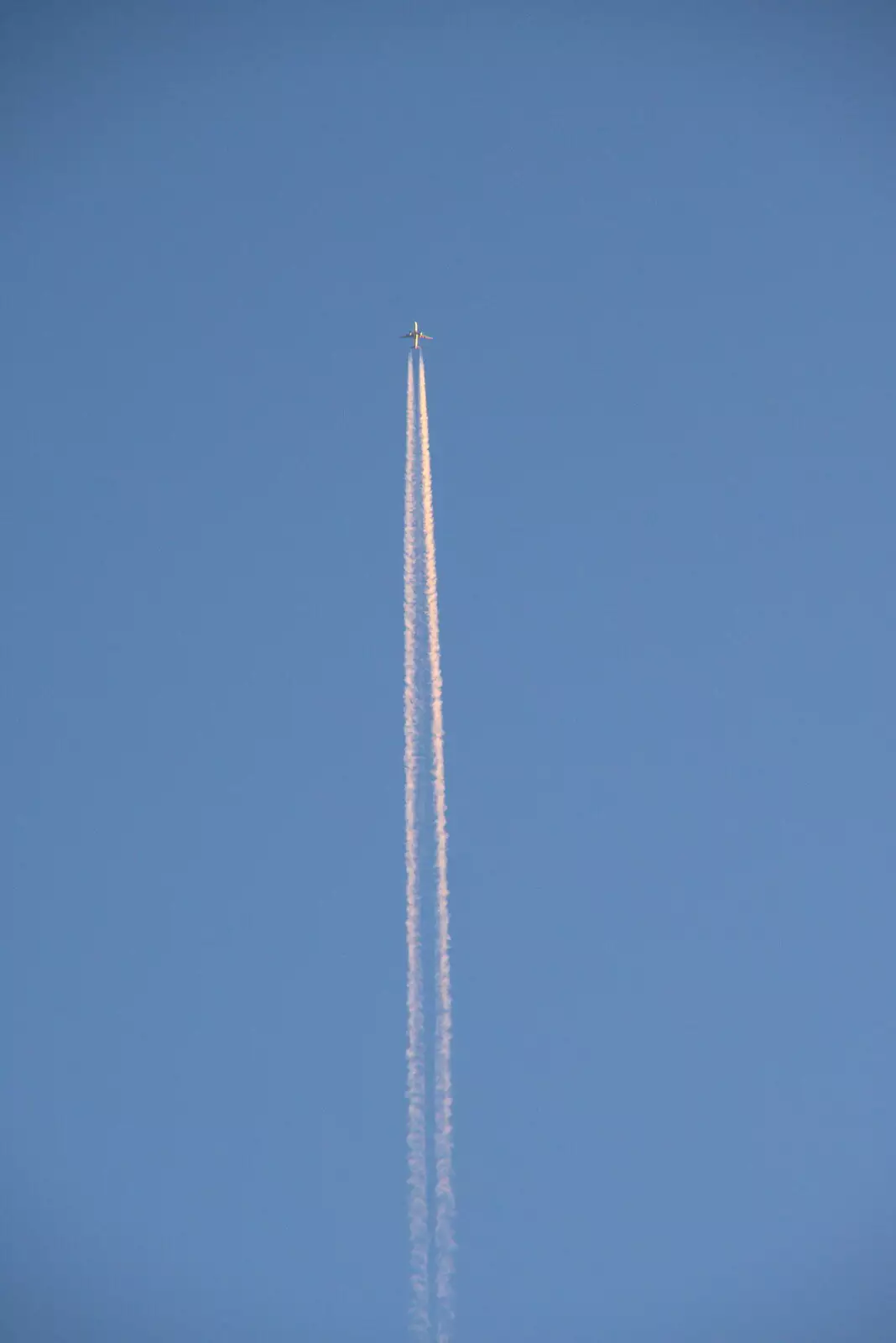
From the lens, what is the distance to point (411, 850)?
43719mm

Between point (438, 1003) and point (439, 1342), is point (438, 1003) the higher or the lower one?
the higher one

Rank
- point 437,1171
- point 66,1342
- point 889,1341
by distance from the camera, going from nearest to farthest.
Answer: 1. point 437,1171
2. point 889,1341
3. point 66,1342

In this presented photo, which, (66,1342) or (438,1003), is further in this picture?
(66,1342)

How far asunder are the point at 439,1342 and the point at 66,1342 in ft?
54.8

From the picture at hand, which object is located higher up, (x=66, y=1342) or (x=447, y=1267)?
(x=447, y=1267)

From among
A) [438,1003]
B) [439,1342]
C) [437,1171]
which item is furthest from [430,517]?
[439,1342]

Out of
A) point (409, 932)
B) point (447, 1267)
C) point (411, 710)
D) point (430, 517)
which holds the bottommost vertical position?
point (447, 1267)

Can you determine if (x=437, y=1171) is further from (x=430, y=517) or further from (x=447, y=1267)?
(x=430, y=517)

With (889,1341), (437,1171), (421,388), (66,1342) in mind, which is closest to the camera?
(437,1171)

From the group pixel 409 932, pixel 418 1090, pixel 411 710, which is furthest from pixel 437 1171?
pixel 411 710

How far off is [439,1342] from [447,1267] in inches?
89.8

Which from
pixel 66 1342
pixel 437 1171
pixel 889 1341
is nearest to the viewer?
pixel 437 1171

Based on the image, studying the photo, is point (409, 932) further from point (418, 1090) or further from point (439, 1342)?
point (439, 1342)

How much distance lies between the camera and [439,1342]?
43.4 metres
